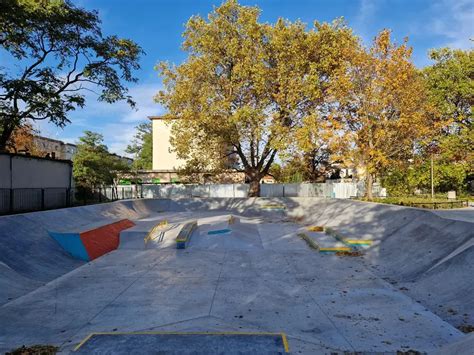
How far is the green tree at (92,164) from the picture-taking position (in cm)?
3431

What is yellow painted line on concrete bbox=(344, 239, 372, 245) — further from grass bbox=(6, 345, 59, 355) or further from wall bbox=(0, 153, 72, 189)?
wall bbox=(0, 153, 72, 189)

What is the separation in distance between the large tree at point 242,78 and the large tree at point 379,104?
9.15 ft

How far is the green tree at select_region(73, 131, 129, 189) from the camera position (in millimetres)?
34312

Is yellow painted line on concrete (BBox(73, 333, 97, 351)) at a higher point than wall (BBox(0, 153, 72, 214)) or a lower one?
lower

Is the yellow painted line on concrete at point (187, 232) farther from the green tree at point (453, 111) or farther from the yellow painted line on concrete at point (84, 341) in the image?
the green tree at point (453, 111)

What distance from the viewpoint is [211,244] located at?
15.1 m

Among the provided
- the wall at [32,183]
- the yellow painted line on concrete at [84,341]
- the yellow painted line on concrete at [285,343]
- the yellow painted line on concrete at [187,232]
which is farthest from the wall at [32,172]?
the yellow painted line on concrete at [285,343]

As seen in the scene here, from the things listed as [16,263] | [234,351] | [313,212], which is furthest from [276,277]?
[313,212]

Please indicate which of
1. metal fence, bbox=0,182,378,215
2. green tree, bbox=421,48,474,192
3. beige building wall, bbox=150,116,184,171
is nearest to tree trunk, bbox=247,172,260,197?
metal fence, bbox=0,182,378,215

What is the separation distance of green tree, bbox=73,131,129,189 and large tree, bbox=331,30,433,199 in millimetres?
23502

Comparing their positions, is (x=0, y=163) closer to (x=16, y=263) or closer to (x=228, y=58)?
(x=16, y=263)

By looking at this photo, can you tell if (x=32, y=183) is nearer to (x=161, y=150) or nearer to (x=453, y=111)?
(x=161, y=150)

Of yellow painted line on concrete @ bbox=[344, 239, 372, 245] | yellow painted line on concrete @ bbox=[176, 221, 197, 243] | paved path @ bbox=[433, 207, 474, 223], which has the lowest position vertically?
yellow painted line on concrete @ bbox=[344, 239, 372, 245]

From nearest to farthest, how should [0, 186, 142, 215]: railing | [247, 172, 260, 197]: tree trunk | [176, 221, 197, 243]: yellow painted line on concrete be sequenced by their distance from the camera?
[176, 221, 197, 243]: yellow painted line on concrete → [0, 186, 142, 215]: railing → [247, 172, 260, 197]: tree trunk
